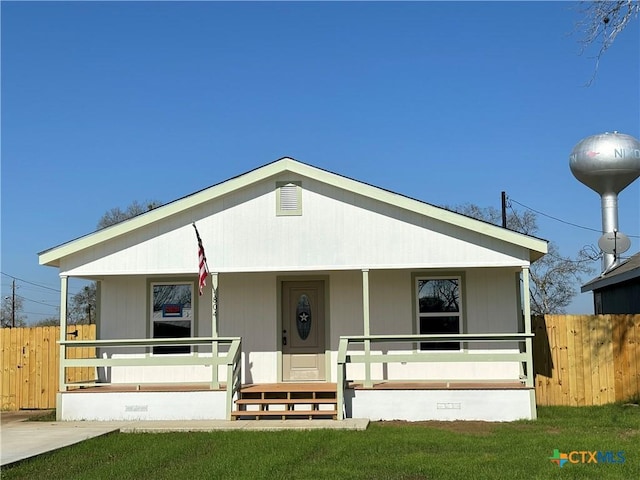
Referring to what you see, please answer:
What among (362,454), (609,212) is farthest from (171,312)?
(609,212)

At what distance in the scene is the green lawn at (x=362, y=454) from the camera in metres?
8.63

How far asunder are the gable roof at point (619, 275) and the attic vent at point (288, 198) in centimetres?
811

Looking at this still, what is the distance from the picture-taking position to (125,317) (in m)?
15.6

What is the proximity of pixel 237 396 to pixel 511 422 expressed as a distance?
4.92 metres

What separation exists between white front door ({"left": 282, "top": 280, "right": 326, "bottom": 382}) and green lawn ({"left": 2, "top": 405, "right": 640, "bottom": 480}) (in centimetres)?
283

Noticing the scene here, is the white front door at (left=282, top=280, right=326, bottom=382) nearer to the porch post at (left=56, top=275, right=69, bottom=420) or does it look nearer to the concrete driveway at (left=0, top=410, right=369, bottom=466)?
the concrete driveway at (left=0, top=410, right=369, bottom=466)

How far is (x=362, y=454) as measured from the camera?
9781mm

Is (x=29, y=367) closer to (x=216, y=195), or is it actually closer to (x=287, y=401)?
(x=216, y=195)

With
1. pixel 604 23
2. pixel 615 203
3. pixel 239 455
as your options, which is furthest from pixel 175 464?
pixel 615 203

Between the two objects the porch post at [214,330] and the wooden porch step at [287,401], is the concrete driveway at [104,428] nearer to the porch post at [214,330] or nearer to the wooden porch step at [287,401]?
the wooden porch step at [287,401]

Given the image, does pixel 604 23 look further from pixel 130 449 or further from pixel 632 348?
pixel 130 449

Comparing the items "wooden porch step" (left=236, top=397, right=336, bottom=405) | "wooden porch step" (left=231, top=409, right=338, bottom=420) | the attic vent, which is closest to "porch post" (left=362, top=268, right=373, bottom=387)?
"wooden porch step" (left=236, top=397, right=336, bottom=405)

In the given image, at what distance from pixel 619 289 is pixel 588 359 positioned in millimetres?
5431

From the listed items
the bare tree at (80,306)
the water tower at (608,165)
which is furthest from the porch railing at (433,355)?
the bare tree at (80,306)
